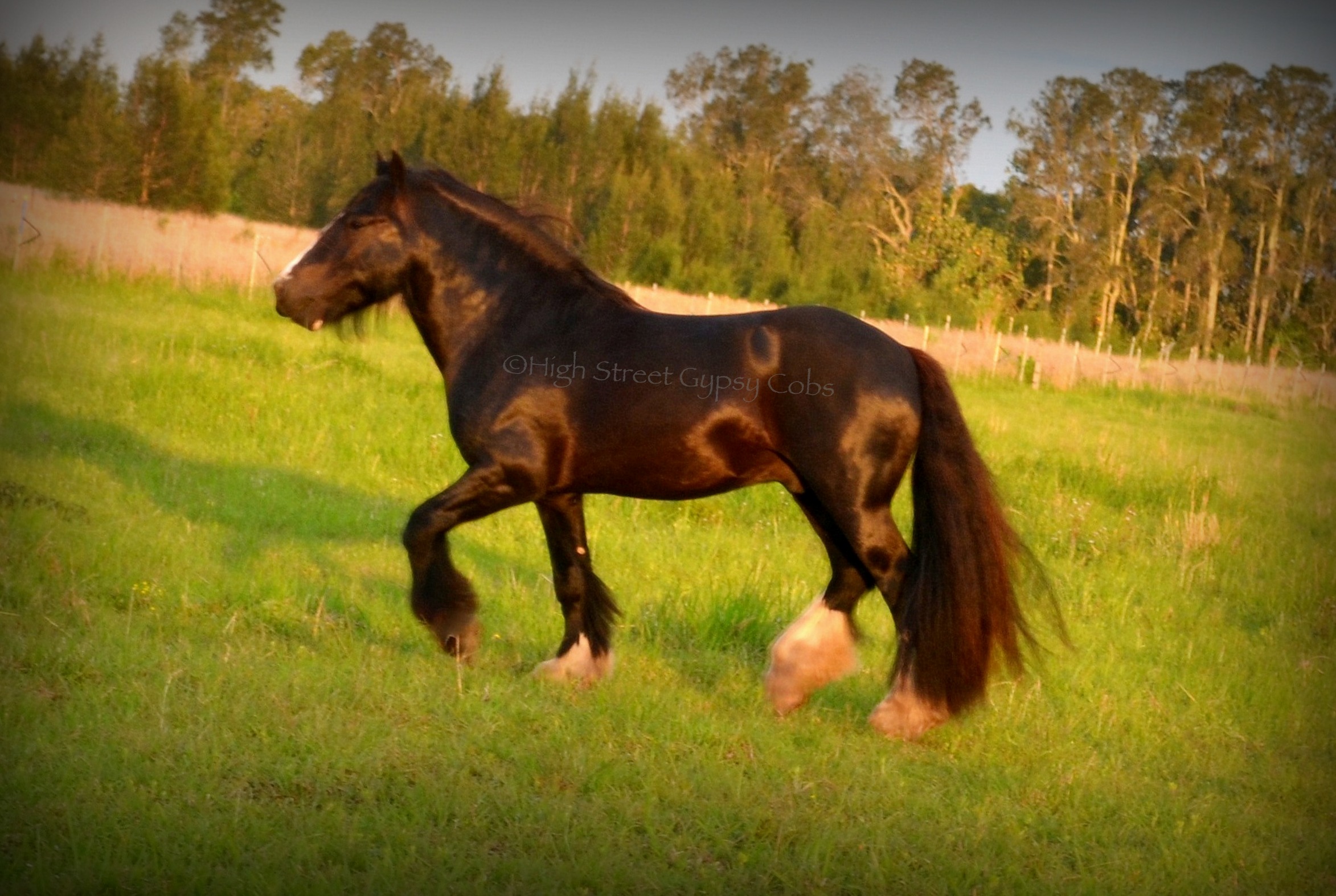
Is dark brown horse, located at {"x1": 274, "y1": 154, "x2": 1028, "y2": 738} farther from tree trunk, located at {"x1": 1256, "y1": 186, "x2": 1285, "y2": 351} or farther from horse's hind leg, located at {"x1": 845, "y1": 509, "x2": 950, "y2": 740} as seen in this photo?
tree trunk, located at {"x1": 1256, "y1": 186, "x2": 1285, "y2": 351}

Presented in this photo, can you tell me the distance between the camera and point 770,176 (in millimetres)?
30969

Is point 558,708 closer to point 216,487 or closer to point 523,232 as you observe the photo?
point 523,232

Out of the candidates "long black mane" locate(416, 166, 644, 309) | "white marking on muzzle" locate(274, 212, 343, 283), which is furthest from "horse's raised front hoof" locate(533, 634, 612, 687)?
"white marking on muzzle" locate(274, 212, 343, 283)

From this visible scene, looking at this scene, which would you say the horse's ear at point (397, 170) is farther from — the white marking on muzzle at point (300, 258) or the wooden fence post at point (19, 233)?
the wooden fence post at point (19, 233)

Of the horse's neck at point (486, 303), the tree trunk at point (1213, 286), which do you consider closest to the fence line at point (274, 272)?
the tree trunk at point (1213, 286)

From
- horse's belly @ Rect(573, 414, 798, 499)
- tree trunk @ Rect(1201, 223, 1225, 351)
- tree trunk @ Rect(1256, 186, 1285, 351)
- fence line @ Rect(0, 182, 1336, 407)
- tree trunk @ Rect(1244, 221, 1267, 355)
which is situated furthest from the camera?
tree trunk @ Rect(1201, 223, 1225, 351)

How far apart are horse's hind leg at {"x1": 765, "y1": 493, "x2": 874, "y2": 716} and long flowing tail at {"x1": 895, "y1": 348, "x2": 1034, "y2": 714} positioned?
32 cm

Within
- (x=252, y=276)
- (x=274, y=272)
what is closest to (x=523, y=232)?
(x=252, y=276)

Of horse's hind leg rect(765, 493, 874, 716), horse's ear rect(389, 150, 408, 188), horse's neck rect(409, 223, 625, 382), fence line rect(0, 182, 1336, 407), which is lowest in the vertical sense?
horse's hind leg rect(765, 493, 874, 716)

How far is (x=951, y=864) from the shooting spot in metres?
3.47

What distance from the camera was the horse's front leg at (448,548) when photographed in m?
4.68

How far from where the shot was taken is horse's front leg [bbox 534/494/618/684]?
195 inches

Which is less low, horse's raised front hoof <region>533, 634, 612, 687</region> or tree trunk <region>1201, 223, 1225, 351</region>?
tree trunk <region>1201, 223, 1225, 351</region>

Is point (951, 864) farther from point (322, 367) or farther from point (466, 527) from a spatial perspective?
point (322, 367)
